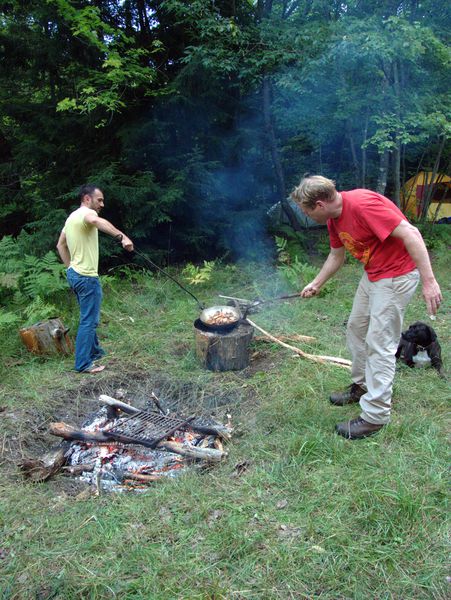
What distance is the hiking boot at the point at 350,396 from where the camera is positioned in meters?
4.09

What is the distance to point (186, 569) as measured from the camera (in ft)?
8.04

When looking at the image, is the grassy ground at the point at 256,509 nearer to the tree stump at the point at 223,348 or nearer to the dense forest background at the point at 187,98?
the tree stump at the point at 223,348

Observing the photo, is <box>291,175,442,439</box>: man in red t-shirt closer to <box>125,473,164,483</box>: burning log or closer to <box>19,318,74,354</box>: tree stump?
<box>125,473,164,483</box>: burning log

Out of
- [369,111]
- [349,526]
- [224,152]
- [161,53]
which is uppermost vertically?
[161,53]

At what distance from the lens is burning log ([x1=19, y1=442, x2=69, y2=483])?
3.34 m

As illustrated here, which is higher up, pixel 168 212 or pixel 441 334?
pixel 168 212

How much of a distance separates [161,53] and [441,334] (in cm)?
744

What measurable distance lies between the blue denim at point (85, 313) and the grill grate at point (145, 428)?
55.0 inches

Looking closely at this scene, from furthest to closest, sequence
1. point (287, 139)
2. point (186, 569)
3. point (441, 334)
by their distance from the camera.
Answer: point (287, 139) → point (441, 334) → point (186, 569)

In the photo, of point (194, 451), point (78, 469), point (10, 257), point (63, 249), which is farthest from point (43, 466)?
point (10, 257)

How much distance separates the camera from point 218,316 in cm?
530

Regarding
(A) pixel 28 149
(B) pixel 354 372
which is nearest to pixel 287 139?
(A) pixel 28 149

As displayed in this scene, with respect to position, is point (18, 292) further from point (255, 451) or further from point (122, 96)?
point (255, 451)

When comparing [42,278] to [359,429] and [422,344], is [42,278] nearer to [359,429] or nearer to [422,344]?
[359,429]
